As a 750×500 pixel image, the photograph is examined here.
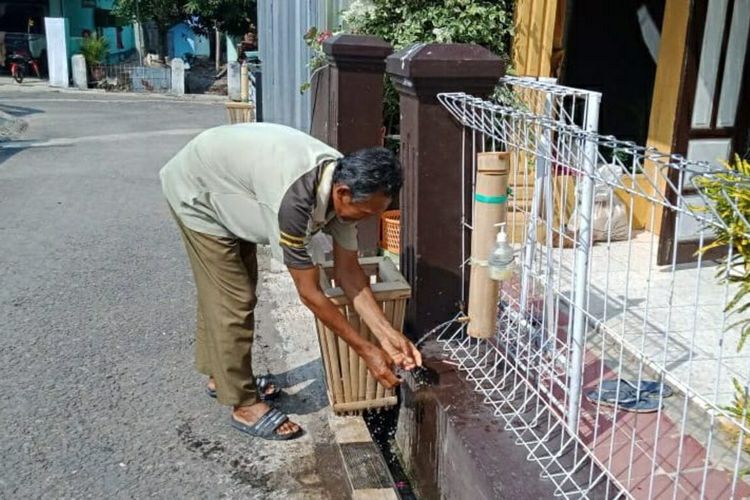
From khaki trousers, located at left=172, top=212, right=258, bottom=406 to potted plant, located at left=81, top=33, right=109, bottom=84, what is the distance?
68.8 feet

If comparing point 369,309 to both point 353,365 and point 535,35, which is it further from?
point 535,35

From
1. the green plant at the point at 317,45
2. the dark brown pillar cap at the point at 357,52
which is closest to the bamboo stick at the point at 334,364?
the dark brown pillar cap at the point at 357,52

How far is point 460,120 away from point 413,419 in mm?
1390

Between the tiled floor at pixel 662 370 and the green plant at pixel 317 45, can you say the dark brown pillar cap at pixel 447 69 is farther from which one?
the green plant at pixel 317 45

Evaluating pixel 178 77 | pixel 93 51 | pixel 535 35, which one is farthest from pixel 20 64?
pixel 535 35

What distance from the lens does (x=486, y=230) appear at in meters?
3.08

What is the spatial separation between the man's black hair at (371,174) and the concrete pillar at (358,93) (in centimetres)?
242

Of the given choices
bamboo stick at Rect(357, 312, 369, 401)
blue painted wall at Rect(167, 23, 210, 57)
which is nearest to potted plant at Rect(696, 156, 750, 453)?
bamboo stick at Rect(357, 312, 369, 401)

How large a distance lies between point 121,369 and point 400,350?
188cm

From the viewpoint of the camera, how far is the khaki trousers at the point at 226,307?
11.3 feet

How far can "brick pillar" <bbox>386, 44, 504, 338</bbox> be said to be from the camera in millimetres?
3352

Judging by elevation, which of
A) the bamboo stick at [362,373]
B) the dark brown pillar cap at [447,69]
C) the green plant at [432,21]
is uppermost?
the green plant at [432,21]

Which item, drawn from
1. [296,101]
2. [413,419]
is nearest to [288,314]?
[413,419]

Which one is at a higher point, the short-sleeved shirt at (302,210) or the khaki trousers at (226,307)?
the short-sleeved shirt at (302,210)
